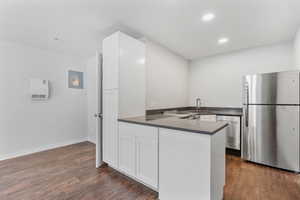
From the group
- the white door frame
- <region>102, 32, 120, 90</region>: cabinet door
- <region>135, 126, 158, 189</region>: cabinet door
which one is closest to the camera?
<region>135, 126, 158, 189</region>: cabinet door

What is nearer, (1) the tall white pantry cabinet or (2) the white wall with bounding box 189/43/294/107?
(1) the tall white pantry cabinet

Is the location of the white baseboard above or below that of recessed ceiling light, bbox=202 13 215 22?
below

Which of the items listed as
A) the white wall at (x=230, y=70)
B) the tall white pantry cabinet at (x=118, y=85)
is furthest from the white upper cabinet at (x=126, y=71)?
the white wall at (x=230, y=70)

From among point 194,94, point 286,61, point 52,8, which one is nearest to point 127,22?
point 52,8

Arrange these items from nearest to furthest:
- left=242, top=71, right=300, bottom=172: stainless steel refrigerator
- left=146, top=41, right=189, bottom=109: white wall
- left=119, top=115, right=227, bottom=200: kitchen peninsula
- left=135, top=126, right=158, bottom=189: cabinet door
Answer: left=119, top=115, right=227, bottom=200: kitchen peninsula
left=135, top=126, right=158, bottom=189: cabinet door
left=242, top=71, right=300, bottom=172: stainless steel refrigerator
left=146, top=41, right=189, bottom=109: white wall

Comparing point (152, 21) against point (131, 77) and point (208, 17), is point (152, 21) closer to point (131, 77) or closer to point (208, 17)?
point (208, 17)

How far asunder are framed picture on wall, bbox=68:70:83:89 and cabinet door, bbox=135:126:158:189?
2972 mm

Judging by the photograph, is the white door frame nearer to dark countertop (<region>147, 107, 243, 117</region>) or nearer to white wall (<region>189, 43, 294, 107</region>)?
dark countertop (<region>147, 107, 243, 117</region>)

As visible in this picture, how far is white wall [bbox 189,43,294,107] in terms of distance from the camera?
300 cm

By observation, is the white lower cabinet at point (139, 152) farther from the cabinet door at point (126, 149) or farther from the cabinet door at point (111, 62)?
the cabinet door at point (111, 62)

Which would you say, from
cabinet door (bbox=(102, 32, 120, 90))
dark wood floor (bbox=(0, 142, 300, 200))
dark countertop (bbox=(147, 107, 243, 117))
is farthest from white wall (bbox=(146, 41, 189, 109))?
dark wood floor (bbox=(0, 142, 300, 200))

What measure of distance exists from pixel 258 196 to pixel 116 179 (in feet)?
6.43

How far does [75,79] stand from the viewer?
153 inches

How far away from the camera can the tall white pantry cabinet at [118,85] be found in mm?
2133
